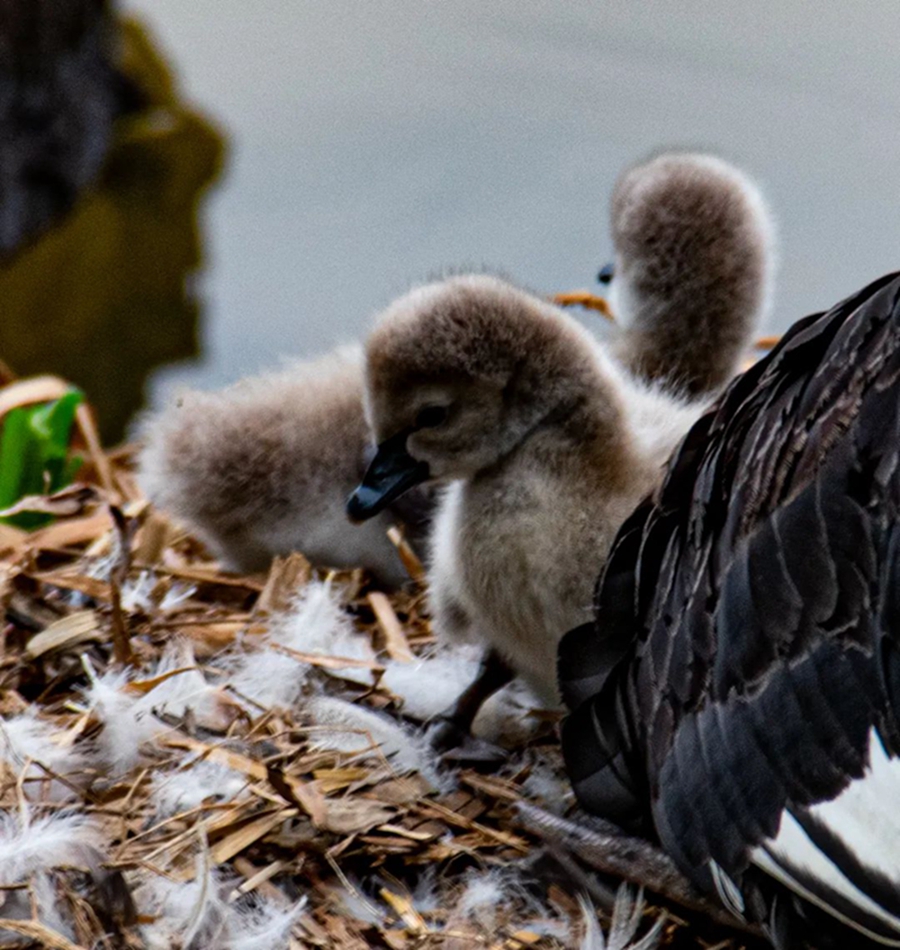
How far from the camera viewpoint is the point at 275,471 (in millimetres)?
1698

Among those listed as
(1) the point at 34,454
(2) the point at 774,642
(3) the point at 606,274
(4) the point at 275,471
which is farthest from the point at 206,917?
(3) the point at 606,274

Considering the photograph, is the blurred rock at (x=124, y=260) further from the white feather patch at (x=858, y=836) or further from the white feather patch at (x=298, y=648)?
the white feather patch at (x=858, y=836)

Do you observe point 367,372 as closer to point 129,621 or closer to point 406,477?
point 406,477

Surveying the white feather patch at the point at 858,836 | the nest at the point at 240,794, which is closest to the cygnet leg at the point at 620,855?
the nest at the point at 240,794

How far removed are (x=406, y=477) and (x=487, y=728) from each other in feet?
0.85

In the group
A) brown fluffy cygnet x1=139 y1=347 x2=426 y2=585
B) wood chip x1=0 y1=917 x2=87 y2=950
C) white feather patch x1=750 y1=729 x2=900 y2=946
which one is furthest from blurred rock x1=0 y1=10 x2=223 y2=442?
white feather patch x1=750 y1=729 x2=900 y2=946

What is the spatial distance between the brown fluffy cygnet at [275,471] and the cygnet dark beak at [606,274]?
0.30 meters

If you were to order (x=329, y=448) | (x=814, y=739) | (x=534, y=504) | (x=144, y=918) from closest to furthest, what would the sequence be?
(x=814, y=739) → (x=144, y=918) → (x=534, y=504) → (x=329, y=448)

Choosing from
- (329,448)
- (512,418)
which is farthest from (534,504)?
(329,448)

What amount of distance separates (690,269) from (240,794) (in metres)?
0.74

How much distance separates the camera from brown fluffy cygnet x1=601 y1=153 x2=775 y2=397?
1.68 metres

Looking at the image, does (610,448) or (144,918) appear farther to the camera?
(610,448)

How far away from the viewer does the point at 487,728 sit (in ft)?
4.90

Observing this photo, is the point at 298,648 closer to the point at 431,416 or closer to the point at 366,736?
the point at 366,736
